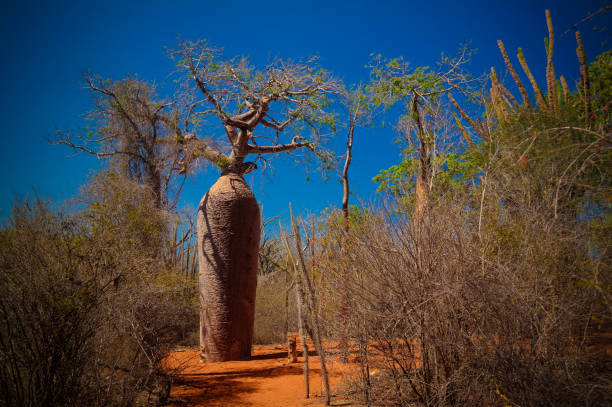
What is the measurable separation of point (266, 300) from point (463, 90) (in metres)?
Answer: 7.56

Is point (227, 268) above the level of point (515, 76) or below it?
below

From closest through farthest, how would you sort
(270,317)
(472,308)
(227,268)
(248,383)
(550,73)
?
(472,308), (248,383), (227,268), (550,73), (270,317)

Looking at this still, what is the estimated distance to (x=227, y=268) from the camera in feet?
21.1

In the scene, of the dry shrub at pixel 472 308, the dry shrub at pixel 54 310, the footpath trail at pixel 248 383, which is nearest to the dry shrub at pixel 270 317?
the footpath trail at pixel 248 383

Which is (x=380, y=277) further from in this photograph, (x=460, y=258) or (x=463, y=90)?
(x=463, y=90)

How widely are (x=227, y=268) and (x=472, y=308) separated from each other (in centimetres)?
468

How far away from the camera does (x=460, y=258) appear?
2648mm

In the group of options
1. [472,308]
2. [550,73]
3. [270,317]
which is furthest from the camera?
[270,317]

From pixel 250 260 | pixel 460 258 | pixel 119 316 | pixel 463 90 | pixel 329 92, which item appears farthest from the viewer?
pixel 463 90

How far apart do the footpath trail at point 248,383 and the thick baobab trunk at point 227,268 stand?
40 cm

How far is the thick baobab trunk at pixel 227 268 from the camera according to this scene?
6.22 m

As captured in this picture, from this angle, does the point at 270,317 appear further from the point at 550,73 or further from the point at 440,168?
the point at 550,73

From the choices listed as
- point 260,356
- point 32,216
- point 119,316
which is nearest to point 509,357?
point 119,316

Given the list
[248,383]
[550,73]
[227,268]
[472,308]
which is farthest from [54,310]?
[550,73]
